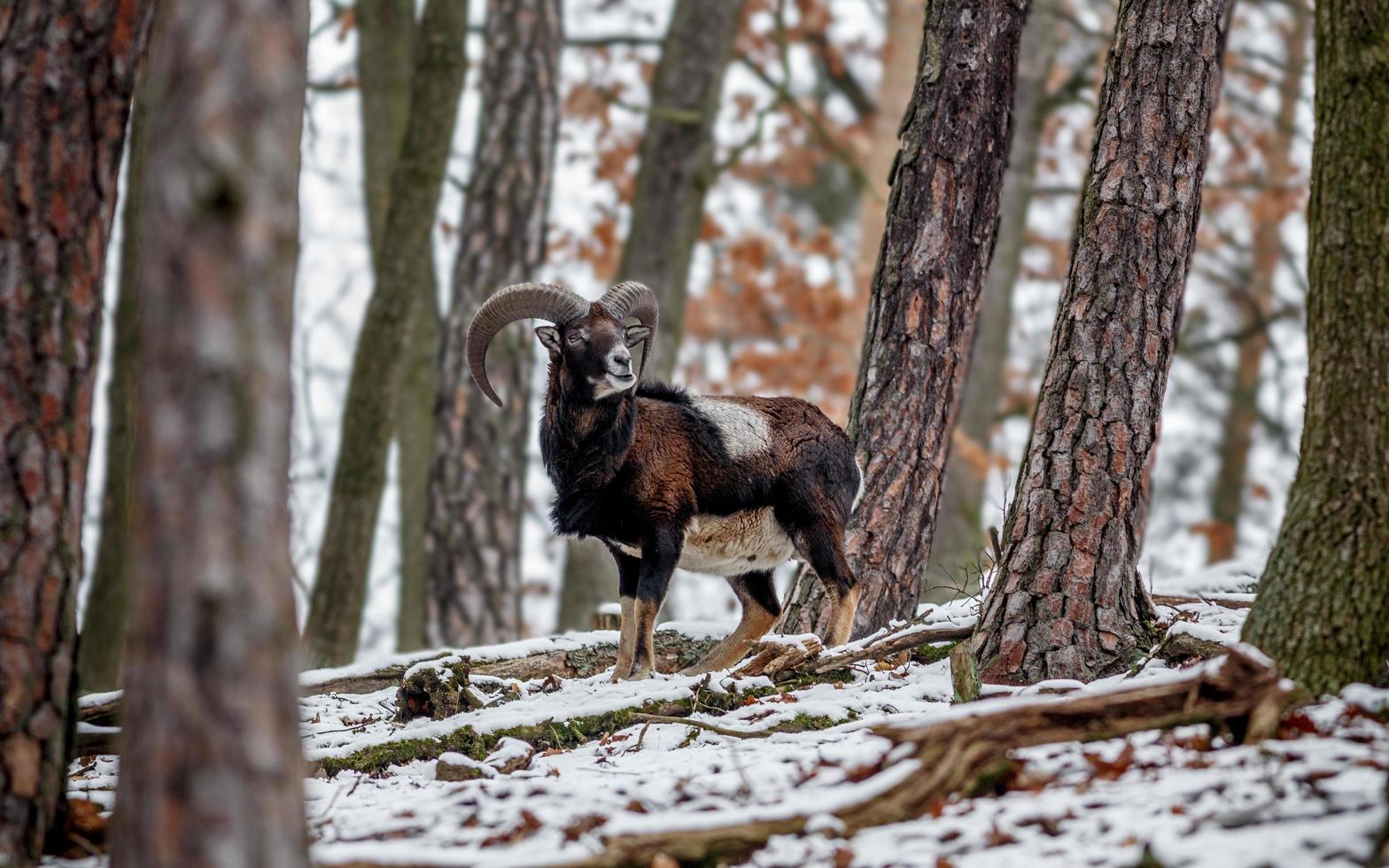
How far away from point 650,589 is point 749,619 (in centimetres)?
103

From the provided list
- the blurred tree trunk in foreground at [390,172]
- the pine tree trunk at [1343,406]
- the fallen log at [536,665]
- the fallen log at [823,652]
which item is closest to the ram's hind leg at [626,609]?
the fallen log at [536,665]

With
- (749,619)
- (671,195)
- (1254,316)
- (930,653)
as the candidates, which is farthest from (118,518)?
(1254,316)

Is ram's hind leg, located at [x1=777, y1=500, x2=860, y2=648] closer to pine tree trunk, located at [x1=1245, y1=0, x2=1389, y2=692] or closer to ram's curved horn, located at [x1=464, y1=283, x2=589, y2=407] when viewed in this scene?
ram's curved horn, located at [x1=464, y1=283, x2=589, y2=407]

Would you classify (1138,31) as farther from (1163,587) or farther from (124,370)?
(124,370)

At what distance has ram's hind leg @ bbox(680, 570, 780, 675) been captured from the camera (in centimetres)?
820

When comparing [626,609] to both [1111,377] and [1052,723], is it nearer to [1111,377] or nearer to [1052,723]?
[1111,377]

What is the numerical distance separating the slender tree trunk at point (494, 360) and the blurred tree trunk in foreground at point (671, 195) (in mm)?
2126

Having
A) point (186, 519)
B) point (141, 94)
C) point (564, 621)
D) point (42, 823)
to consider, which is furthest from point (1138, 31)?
point (564, 621)

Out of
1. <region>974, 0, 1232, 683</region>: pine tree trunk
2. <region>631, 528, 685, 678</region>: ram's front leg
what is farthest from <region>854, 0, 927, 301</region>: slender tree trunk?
<region>974, 0, 1232, 683</region>: pine tree trunk

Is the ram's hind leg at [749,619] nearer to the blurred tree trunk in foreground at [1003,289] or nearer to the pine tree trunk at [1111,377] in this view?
the pine tree trunk at [1111,377]

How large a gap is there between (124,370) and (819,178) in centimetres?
1994

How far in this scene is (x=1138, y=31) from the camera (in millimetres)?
6668

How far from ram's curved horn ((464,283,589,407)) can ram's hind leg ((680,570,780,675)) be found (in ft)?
6.27

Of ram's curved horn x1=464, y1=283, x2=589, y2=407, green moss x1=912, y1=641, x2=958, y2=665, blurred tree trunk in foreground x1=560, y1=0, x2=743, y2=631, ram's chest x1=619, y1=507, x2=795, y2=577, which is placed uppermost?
blurred tree trunk in foreground x1=560, y1=0, x2=743, y2=631
